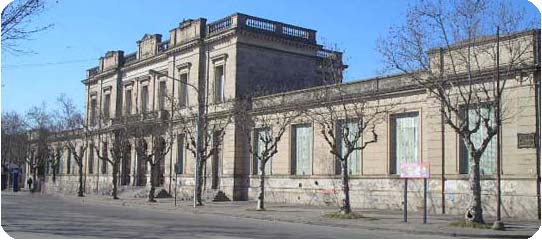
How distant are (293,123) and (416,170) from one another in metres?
14.9

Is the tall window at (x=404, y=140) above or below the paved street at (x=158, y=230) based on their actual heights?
above

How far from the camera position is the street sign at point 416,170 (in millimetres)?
25000

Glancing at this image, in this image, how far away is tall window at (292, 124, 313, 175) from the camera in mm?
Result: 38312

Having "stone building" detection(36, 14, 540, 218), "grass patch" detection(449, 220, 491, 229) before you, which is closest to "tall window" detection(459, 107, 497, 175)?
"stone building" detection(36, 14, 540, 218)

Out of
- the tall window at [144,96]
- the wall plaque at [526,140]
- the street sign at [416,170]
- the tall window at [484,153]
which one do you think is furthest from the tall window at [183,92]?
the wall plaque at [526,140]

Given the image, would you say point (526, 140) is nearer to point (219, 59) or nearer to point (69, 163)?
point (219, 59)

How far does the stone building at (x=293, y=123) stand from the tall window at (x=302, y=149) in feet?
0.28

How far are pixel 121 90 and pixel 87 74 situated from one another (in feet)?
33.3

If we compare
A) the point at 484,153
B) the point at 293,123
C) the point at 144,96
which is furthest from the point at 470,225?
the point at 144,96

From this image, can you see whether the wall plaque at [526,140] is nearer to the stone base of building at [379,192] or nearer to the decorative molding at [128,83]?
the stone base of building at [379,192]

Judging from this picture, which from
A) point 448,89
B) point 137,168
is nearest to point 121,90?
point 137,168

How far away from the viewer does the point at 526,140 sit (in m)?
25.9

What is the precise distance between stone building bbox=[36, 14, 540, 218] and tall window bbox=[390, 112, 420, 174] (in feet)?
0.18

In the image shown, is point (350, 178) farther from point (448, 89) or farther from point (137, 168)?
point (137, 168)
